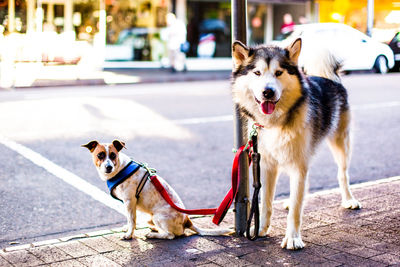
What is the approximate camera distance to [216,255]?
14.9ft

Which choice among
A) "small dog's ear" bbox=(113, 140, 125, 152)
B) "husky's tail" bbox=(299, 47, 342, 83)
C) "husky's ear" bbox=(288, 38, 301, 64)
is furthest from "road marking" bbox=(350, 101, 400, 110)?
"small dog's ear" bbox=(113, 140, 125, 152)

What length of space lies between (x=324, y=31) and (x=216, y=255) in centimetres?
230

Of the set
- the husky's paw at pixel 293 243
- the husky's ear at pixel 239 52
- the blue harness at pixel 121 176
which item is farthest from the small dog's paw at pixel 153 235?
the husky's ear at pixel 239 52

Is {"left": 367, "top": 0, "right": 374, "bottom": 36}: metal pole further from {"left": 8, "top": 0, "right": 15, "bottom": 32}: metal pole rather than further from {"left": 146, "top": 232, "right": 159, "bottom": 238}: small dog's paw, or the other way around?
{"left": 8, "top": 0, "right": 15, "bottom": 32}: metal pole

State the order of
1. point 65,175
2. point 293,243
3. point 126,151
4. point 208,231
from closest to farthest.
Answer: point 293,243, point 208,231, point 65,175, point 126,151

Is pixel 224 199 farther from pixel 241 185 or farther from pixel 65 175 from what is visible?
pixel 65 175

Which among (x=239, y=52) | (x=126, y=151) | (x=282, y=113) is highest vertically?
(x=239, y=52)

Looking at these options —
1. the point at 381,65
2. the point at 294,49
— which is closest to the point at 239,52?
the point at 294,49

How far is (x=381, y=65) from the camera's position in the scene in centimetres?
512

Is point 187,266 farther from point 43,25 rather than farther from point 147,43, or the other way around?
point 147,43

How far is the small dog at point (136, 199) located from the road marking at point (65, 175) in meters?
1.42

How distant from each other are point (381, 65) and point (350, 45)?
0.35m

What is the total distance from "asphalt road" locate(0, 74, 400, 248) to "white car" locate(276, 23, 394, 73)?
885mm

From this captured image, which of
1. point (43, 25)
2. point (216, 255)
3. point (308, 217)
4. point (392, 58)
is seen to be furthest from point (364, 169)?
point (43, 25)
